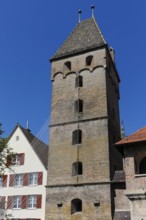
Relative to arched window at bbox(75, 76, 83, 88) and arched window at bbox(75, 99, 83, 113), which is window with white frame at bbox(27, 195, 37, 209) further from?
arched window at bbox(75, 76, 83, 88)

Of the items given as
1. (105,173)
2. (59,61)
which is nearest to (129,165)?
(105,173)

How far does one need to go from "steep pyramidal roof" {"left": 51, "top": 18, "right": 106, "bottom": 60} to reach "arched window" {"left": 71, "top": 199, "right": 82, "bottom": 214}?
14.7 m

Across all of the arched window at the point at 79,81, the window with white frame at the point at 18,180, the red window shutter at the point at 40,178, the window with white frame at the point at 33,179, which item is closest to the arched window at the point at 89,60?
the arched window at the point at 79,81

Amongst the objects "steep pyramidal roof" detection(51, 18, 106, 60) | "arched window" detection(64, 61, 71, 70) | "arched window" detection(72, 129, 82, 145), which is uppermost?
"steep pyramidal roof" detection(51, 18, 106, 60)

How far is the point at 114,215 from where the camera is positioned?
2188 centimetres

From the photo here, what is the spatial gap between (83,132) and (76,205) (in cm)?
615

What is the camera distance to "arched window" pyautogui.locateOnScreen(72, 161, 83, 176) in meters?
24.9

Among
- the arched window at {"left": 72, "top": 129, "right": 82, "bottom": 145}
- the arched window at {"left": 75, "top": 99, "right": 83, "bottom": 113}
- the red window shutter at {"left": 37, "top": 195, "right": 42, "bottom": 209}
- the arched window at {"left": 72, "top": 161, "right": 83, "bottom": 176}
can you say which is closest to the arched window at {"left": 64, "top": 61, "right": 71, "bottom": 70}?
the arched window at {"left": 75, "top": 99, "right": 83, "bottom": 113}

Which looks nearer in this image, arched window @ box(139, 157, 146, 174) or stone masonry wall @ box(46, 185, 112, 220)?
arched window @ box(139, 157, 146, 174)

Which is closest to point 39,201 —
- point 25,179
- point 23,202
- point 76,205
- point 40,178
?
point 23,202

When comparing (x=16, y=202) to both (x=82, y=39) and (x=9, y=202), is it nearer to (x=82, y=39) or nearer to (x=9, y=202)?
(x=9, y=202)

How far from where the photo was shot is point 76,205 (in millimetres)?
24000

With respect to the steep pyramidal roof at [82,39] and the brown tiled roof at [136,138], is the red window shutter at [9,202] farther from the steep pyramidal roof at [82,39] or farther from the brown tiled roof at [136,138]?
the steep pyramidal roof at [82,39]

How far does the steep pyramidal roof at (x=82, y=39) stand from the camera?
3002 centimetres
